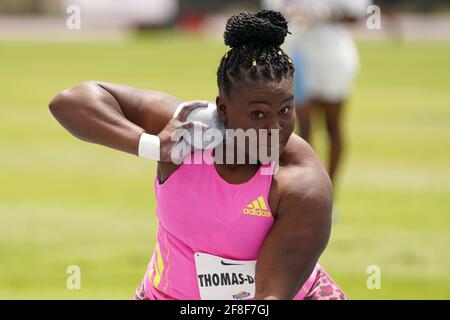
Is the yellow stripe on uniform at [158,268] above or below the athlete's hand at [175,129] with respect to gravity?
below

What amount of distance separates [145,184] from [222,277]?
8096mm

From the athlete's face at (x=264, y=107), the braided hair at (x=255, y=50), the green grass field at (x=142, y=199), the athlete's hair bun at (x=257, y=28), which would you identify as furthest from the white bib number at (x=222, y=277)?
the green grass field at (x=142, y=199)

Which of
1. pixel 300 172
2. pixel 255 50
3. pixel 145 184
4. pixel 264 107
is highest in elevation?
pixel 145 184

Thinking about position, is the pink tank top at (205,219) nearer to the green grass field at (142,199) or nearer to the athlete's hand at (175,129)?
the athlete's hand at (175,129)

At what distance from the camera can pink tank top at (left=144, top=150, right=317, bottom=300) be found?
406cm

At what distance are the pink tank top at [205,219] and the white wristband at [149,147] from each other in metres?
0.16

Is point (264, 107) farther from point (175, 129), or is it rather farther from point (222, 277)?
point (222, 277)

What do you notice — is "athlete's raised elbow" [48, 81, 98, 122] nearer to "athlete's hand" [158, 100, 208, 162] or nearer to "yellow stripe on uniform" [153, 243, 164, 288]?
"athlete's hand" [158, 100, 208, 162]

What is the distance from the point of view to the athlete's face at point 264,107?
12.8 feet

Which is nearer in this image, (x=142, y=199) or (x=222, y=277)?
(x=222, y=277)

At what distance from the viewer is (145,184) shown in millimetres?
12234

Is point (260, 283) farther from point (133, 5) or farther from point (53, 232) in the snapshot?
point (133, 5)

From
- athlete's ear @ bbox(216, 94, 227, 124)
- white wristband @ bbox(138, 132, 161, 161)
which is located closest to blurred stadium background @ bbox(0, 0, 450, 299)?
white wristband @ bbox(138, 132, 161, 161)

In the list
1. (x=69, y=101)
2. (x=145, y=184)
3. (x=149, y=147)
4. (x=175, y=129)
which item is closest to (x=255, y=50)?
(x=175, y=129)
